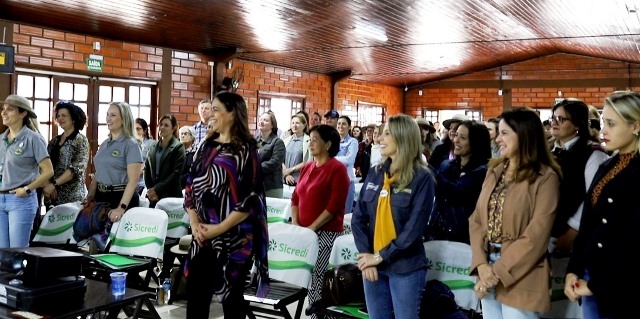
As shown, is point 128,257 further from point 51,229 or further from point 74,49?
point 74,49

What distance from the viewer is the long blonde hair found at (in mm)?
2795

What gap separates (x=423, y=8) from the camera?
7055 millimetres

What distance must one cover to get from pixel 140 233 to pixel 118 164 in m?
0.49

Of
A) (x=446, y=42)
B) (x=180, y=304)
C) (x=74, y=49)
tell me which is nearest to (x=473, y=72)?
(x=446, y=42)

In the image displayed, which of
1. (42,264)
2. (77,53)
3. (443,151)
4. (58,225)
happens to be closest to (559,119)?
(443,151)

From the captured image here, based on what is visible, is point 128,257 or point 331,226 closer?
point 331,226

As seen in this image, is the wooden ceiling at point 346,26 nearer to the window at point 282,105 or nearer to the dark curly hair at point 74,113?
the window at point 282,105

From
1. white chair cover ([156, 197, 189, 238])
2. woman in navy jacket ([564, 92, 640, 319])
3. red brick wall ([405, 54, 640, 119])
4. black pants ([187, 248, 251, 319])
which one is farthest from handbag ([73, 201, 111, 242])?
A: red brick wall ([405, 54, 640, 119])

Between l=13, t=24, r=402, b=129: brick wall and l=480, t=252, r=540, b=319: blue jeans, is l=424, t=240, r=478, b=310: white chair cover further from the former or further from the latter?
l=13, t=24, r=402, b=129: brick wall

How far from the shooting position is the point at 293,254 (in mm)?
3525

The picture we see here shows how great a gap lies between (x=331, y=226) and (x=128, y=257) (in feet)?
4.44

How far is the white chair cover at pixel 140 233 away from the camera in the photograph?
13.0 feet

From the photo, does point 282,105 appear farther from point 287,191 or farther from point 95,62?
point 287,191

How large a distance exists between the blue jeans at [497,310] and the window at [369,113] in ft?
33.4
